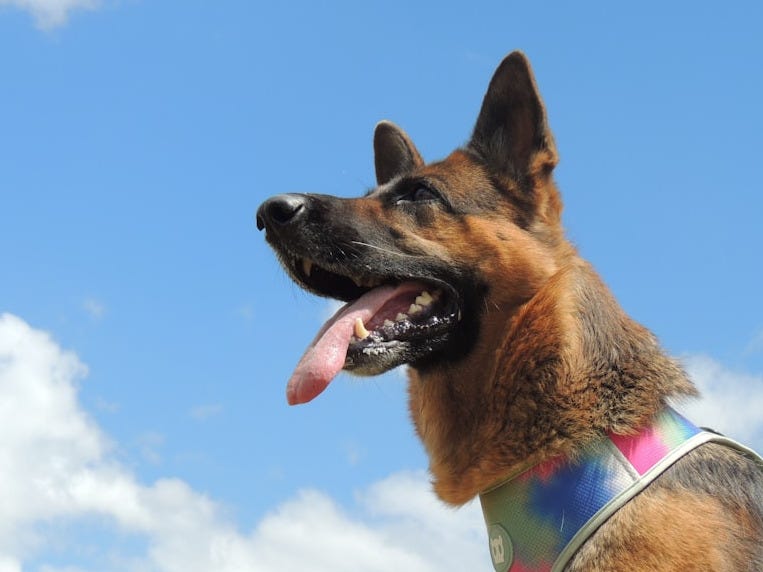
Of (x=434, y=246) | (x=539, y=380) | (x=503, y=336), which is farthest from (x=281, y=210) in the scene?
(x=539, y=380)

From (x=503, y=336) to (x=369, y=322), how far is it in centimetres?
89

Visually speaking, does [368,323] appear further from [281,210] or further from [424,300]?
[281,210]

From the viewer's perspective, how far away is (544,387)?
16.2 feet

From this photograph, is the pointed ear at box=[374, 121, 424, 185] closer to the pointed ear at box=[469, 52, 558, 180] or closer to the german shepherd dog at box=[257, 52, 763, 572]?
the german shepherd dog at box=[257, 52, 763, 572]

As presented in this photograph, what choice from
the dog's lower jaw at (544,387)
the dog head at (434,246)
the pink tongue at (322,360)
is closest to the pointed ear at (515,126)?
the dog head at (434,246)

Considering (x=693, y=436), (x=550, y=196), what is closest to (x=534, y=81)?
(x=550, y=196)

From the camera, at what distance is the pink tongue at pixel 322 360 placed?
5.18m

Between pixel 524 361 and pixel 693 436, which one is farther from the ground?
pixel 524 361

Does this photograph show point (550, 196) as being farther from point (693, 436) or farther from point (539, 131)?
point (693, 436)

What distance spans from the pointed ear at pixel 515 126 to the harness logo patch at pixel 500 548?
261 cm

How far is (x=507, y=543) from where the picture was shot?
16.1ft

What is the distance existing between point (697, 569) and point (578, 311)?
164 cm

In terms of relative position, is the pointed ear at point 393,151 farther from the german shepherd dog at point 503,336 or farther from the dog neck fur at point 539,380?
the dog neck fur at point 539,380

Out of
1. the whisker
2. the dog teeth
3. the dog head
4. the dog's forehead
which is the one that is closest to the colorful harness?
the dog head
